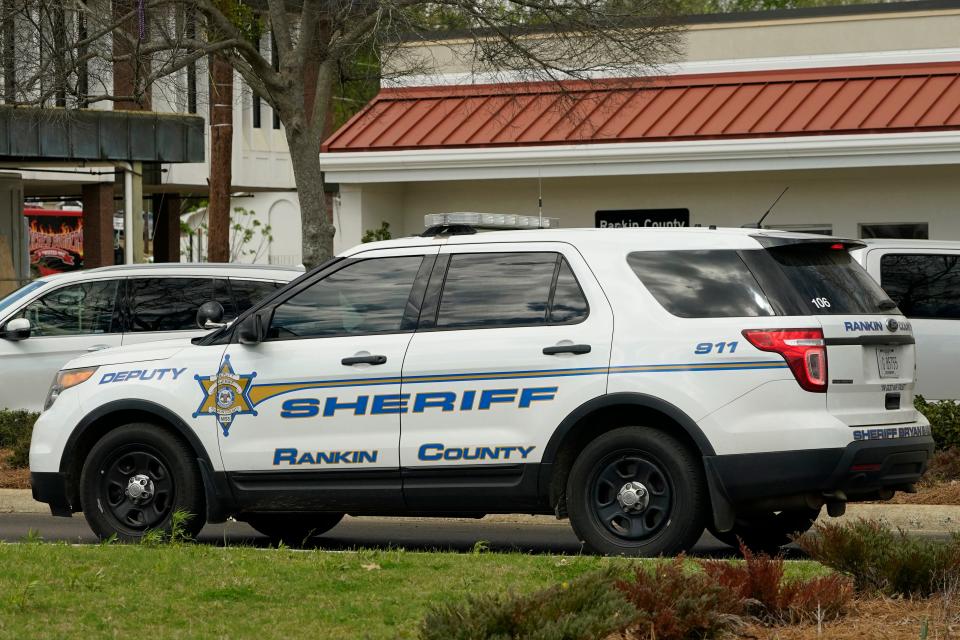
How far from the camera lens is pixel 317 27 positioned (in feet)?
60.1

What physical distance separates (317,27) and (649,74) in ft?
14.1

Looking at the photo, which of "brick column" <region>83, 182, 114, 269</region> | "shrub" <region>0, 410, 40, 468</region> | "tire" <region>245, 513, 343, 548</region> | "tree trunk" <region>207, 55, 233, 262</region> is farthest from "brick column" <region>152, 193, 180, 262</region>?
"tire" <region>245, 513, 343, 548</region>

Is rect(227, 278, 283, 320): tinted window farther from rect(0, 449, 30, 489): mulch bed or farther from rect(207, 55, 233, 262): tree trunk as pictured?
rect(207, 55, 233, 262): tree trunk

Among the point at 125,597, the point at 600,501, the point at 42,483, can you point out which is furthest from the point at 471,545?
the point at 125,597

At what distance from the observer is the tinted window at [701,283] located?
845cm

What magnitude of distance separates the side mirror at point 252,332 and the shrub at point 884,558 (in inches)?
155

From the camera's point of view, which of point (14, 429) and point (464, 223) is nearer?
point (464, 223)

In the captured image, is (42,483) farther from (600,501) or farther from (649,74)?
(649,74)

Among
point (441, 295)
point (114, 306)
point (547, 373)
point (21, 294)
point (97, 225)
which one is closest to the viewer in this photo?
point (547, 373)

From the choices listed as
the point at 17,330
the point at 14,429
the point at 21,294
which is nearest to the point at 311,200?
the point at 21,294

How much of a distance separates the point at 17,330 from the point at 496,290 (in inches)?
278

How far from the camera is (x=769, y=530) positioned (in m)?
9.66

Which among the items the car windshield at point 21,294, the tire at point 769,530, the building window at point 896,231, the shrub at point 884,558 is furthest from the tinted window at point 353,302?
the building window at point 896,231

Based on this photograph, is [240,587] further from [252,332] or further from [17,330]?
[17,330]
